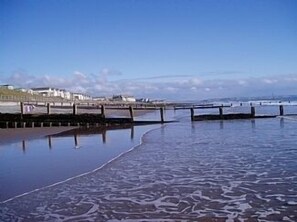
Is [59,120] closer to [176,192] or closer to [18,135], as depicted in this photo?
[18,135]

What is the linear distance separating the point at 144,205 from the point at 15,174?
15.4 feet

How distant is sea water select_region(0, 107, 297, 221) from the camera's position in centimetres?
671

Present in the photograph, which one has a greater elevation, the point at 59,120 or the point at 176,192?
the point at 59,120

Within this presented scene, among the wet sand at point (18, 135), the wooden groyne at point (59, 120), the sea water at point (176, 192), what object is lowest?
the sea water at point (176, 192)

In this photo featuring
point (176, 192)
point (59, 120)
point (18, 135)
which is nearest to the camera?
point (176, 192)

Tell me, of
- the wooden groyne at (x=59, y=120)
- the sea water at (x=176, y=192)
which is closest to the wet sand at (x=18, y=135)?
the wooden groyne at (x=59, y=120)

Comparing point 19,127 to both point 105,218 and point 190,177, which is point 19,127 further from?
point 105,218

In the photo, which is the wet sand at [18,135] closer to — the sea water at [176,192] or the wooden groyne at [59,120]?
the wooden groyne at [59,120]

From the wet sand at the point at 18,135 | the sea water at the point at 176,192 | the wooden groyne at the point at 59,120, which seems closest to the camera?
the sea water at the point at 176,192

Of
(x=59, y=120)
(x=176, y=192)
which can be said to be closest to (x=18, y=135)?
(x=59, y=120)

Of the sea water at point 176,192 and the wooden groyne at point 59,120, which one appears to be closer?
the sea water at point 176,192

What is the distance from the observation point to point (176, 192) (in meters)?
8.23

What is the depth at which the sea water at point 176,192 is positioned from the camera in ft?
22.0

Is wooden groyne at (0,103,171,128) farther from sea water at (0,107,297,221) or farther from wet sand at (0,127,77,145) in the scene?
sea water at (0,107,297,221)
